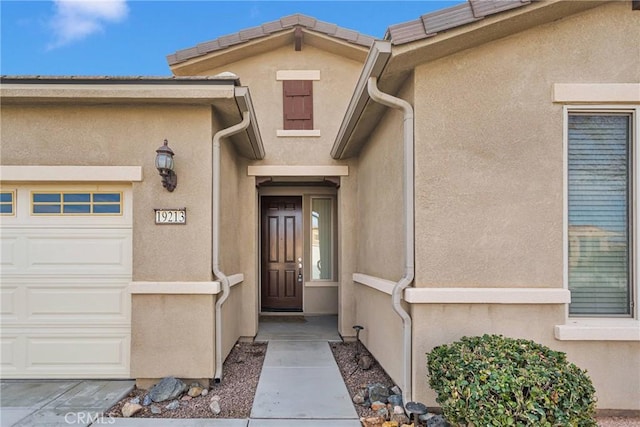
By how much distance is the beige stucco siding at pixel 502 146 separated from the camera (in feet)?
12.1

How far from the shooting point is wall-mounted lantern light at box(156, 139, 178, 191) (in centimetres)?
409

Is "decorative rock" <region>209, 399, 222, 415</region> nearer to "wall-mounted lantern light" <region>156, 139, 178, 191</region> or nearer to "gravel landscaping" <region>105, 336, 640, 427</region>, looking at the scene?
"gravel landscaping" <region>105, 336, 640, 427</region>

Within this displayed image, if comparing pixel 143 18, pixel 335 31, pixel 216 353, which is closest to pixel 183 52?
pixel 335 31

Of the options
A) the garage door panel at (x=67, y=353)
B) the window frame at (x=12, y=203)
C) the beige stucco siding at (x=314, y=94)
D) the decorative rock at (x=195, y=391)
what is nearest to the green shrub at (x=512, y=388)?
the decorative rock at (x=195, y=391)

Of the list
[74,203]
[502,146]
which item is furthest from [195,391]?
[502,146]

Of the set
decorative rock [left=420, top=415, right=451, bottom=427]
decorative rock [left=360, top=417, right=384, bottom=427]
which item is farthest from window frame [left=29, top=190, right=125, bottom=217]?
decorative rock [left=420, top=415, right=451, bottom=427]

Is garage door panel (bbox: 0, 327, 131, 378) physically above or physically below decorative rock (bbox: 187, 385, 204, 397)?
above

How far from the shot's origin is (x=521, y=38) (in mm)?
3756

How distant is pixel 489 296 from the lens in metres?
3.65

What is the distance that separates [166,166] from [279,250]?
513 centimetres

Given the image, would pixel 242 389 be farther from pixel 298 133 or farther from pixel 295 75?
pixel 295 75

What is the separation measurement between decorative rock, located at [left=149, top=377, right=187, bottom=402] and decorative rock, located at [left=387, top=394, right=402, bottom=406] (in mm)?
2235

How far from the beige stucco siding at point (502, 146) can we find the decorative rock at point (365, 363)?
2000 mm

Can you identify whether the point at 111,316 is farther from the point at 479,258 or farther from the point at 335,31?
the point at 335,31
